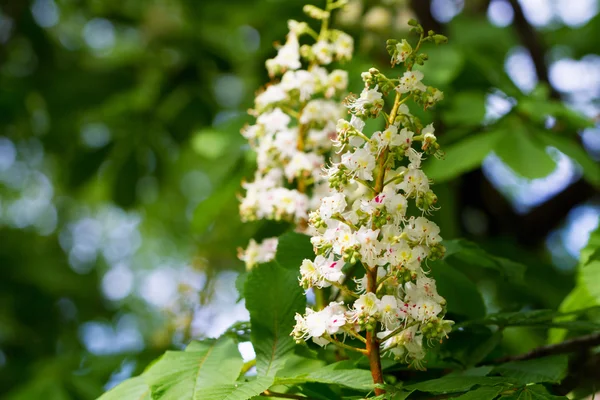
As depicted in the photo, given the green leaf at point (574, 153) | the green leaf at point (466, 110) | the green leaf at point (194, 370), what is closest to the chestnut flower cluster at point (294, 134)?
the green leaf at point (194, 370)

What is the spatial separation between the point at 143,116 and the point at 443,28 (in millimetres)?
1533

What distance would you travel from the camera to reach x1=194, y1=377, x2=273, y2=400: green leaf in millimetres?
945

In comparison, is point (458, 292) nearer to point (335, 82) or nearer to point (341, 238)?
point (341, 238)

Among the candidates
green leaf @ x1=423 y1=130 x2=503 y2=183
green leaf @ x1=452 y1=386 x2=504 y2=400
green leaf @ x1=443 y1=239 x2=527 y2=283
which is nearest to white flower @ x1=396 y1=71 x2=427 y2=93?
green leaf @ x1=443 y1=239 x2=527 y2=283

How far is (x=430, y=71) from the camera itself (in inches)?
81.2

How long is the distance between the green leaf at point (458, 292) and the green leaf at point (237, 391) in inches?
17.3

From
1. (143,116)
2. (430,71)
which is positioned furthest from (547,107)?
(143,116)

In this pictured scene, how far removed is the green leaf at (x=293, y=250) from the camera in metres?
1.21

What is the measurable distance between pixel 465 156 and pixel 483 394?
3.41 feet

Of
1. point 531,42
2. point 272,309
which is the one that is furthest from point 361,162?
point 531,42

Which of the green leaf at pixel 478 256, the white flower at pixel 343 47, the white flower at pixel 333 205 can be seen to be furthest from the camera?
the white flower at pixel 343 47

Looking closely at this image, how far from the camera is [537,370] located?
109cm

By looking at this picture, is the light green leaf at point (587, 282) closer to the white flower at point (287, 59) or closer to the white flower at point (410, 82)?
the white flower at point (410, 82)

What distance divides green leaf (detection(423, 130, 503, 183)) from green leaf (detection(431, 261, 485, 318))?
1.82 feet
